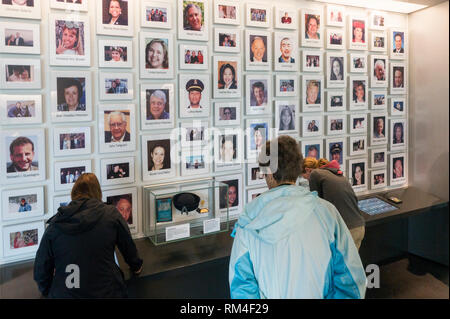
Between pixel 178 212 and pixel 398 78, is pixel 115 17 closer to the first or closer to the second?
pixel 178 212

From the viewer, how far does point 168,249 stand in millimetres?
2852

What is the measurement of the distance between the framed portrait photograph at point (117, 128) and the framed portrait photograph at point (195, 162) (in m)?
0.46

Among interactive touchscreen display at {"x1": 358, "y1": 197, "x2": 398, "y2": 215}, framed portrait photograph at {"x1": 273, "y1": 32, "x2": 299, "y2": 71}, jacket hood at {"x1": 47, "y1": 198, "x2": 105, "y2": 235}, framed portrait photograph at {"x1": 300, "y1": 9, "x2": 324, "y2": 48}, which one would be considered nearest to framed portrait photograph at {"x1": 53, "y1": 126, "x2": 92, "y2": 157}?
jacket hood at {"x1": 47, "y1": 198, "x2": 105, "y2": 235}

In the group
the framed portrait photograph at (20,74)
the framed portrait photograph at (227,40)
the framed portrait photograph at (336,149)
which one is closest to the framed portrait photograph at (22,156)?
the framed portrait photograph at (20,74)

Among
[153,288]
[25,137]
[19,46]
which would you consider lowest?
[153,288]

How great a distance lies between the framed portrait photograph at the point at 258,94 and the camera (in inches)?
137

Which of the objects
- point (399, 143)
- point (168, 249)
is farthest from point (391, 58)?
point (168, 249)

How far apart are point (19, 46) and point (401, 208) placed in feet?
12.6

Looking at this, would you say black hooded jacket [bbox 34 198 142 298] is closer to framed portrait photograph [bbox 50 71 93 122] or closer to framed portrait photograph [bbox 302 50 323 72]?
framed portrait photograph [bbox 50 71 93 122]

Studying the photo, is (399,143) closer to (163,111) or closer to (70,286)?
(163,111)

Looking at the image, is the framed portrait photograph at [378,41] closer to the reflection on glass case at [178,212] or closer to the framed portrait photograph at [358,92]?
the framed portrait photograph at [358,92]

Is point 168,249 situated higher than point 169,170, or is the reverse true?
point 169,170

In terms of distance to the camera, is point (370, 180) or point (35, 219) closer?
point (35, 219)

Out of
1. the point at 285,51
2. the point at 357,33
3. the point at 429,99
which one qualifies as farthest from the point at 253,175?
the point at 429,99
